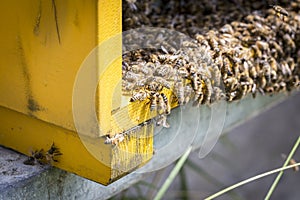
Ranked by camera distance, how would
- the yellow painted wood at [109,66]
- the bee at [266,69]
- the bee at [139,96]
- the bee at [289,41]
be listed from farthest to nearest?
1. the bee at [289,41]
2. the bee at [266,69]
3. the bee at [139,96]
4. the yellow painted wood at [109,66]

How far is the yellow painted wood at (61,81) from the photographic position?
1222mm

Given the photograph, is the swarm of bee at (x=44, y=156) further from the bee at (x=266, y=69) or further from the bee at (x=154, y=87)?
the bee at (x=266, y=69)

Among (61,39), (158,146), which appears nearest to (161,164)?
(158,146)

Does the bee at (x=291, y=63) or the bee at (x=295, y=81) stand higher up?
the bee at (x=291, y=63)

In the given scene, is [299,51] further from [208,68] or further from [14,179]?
[14,179]

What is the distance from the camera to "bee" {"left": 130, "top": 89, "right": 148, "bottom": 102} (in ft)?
4.38

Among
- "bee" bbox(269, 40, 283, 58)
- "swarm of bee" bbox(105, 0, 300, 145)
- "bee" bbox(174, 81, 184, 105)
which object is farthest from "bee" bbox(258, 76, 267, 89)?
"bee" bbox(174, 81, 184, 105)

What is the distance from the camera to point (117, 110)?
1.30m

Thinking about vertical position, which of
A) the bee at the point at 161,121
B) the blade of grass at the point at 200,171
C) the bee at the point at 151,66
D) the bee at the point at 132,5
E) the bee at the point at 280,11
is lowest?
the blade of grass at the point at 200,171

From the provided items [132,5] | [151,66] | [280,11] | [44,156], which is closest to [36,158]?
[44,156]

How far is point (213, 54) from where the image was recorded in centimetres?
160

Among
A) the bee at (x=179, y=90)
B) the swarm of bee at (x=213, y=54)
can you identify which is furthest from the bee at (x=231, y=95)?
the bee at (x=179, y=90)

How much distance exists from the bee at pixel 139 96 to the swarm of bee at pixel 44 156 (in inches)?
8.8

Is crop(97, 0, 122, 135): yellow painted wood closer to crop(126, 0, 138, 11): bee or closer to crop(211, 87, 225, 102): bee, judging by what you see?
crop(211, 87, 225, 102): bee
